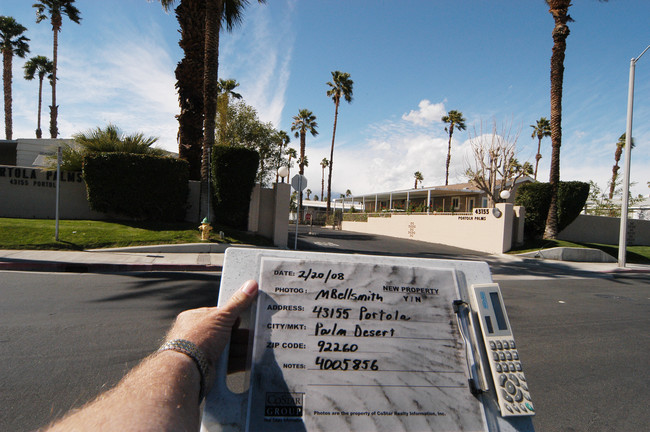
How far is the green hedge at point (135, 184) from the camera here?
45.2 ft

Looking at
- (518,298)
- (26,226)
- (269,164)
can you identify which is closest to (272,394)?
(518,298)

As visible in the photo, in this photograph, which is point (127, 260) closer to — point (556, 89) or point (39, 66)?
point (556, 89)

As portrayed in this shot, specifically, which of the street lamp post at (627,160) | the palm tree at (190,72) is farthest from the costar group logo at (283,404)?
the street lamp post at (627,160)

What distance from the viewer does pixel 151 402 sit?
1.06 metres

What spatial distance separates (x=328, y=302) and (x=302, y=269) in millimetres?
187

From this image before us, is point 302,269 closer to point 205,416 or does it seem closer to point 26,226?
point 205,416

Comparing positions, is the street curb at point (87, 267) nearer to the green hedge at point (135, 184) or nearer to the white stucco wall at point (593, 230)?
the green hedge at point (135, 184)

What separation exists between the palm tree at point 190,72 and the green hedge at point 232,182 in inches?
111

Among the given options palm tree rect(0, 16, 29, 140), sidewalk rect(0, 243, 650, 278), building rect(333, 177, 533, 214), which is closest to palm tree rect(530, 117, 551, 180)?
building rect(333, 177, 533, 214)

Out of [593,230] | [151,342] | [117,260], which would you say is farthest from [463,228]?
[151,342]

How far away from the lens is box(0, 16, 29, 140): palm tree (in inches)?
1195

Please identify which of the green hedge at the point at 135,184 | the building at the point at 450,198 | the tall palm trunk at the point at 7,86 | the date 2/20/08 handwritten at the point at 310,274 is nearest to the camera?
the date 2/20/08 handwritten at the point at 310,274

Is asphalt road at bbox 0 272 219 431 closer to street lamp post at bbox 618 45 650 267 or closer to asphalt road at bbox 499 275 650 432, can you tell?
asphalt road at bbox 499 275 650 432

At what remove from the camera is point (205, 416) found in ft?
4.30
